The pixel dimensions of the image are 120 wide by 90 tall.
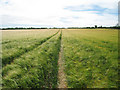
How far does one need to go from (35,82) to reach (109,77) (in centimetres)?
385

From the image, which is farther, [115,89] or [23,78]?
[23,78]

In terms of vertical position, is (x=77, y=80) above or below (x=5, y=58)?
below

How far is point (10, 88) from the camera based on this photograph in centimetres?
390

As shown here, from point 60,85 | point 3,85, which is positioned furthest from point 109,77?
point 3,85

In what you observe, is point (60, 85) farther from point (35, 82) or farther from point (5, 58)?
point (5, 58)

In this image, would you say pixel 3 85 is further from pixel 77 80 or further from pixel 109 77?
pixel 109 77

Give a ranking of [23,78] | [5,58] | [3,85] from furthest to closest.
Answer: [5,58]
[23,78]
[3,85]

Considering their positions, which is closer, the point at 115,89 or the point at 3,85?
the point at 115,89

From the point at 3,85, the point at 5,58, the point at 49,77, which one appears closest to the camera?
the point at 3,85

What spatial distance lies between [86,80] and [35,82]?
8.69ft

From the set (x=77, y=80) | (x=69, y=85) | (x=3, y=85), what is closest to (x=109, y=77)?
(x=77, y=80)

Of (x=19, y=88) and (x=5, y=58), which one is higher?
(x=5, y=58)

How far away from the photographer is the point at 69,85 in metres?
4.56

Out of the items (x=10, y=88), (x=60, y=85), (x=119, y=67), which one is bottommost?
(x=60, y=85)
